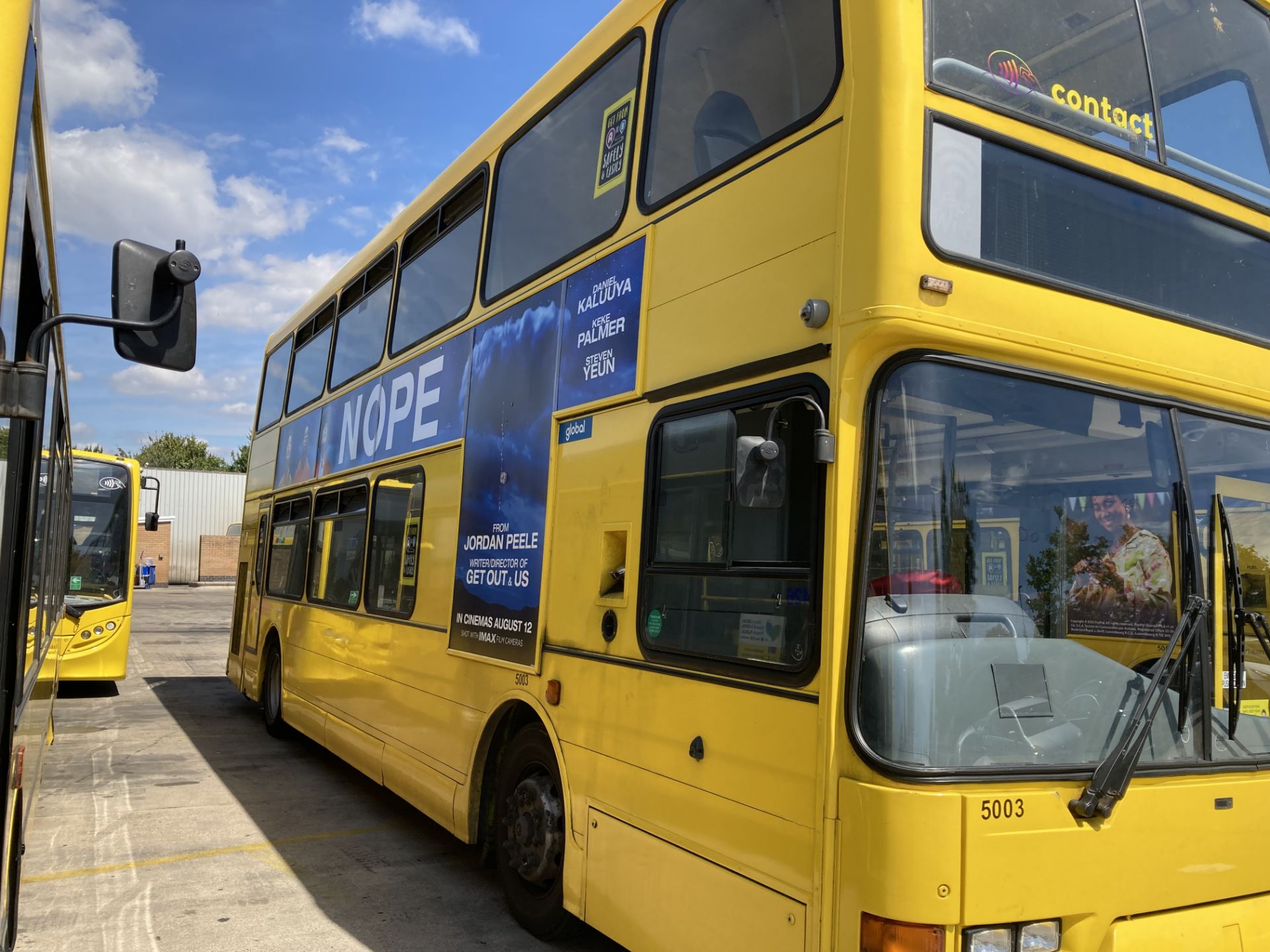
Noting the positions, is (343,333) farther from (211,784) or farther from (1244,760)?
(1244,760)

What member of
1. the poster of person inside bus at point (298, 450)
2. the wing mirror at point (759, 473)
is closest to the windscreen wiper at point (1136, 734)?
the wing mirror at point (759, 473)

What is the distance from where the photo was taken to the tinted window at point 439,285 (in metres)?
6.17

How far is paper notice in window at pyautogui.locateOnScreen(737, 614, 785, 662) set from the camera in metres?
3.10

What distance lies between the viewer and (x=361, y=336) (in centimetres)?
842

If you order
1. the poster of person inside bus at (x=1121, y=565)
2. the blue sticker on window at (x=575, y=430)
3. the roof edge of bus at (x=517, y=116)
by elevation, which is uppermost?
the roof edge of bus at (x=517, y=116)

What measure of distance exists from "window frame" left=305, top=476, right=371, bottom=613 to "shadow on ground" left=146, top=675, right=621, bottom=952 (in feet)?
5.00

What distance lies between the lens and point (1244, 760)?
3158 mm

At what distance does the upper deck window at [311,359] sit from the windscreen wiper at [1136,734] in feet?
26.7

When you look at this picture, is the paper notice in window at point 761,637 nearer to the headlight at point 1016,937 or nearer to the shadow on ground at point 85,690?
the headlight at point 1016,937

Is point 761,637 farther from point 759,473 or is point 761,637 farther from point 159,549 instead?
point 159,549

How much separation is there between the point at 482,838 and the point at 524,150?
3.93 m

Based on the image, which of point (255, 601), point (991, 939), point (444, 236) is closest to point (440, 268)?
point (444, 236)

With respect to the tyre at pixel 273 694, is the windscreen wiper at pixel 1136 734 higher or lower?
higher

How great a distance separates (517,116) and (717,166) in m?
2.44
